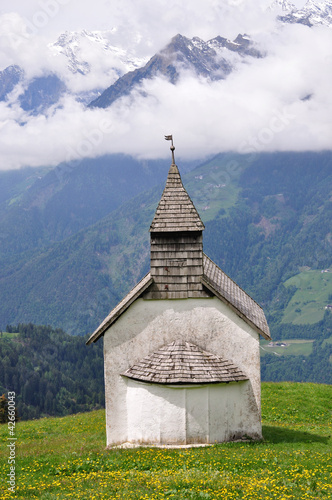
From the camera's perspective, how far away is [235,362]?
2503 cm

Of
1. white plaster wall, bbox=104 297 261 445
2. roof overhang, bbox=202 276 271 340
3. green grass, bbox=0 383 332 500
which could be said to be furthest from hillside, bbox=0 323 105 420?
roof overhang, bbox=202 276 271 340

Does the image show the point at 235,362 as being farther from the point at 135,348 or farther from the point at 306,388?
the point at 306,388

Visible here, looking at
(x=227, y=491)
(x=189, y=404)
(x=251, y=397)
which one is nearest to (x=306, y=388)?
(x=251, y=397)

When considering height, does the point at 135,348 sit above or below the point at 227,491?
above

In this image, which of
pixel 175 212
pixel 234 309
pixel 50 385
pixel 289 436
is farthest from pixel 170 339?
pixel 50 385

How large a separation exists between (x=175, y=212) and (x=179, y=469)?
37.8 ft

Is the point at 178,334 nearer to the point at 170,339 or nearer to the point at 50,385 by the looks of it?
the point at 170,339

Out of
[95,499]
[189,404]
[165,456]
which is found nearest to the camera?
[95,499]

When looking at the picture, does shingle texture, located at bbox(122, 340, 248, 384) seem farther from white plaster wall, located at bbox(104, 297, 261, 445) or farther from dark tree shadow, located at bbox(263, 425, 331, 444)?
dark tree shadow, located at bbox(263, 425, 331, 444)

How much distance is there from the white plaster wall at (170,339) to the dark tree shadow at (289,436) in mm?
1287

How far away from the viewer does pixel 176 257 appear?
25281 millimetres

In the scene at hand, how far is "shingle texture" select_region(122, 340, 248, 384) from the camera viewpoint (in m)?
23.3

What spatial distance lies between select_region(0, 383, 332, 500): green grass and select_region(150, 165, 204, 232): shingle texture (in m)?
9.68

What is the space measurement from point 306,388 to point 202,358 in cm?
1870
